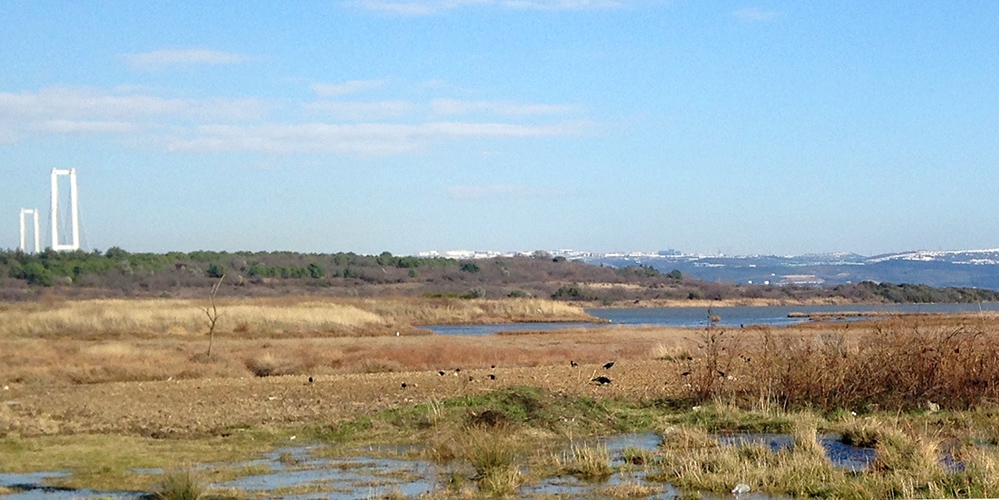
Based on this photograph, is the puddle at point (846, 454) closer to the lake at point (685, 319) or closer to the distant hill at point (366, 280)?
the lake at point (685, 319)

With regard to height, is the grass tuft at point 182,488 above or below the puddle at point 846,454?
above

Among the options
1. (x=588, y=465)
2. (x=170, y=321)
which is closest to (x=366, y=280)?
(x=170, y=321)

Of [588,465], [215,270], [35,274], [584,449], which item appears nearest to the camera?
[588,465]

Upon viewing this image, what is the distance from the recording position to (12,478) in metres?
14.6

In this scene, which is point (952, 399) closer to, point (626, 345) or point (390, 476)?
point (390, 476)

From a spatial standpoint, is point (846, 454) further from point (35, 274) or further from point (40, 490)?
point (35, 274)

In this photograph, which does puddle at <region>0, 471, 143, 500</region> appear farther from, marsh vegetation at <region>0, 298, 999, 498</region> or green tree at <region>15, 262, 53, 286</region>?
green tree at <region>15, 262, 53, 286</region>

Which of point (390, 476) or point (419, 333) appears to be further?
point (419, 333)

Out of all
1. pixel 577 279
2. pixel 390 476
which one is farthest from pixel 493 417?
pixel 577 279

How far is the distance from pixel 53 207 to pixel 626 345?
93.1 meters

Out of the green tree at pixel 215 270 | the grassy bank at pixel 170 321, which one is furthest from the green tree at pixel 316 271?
the grassy bank at pixel 170 321

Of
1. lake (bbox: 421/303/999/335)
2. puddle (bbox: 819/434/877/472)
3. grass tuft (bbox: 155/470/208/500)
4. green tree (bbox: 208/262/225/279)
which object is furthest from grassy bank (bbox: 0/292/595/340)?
green tree (bbox: 208/262/225/279)

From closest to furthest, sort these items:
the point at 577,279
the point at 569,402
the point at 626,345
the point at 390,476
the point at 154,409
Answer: the point at 390,476
the point at 569,402
the point at 154,409
the point at 626,345
the point at 577,279

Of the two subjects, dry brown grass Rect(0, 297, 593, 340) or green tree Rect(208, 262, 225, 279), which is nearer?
dry brown grass Rect(0, 297, 593, 340)
